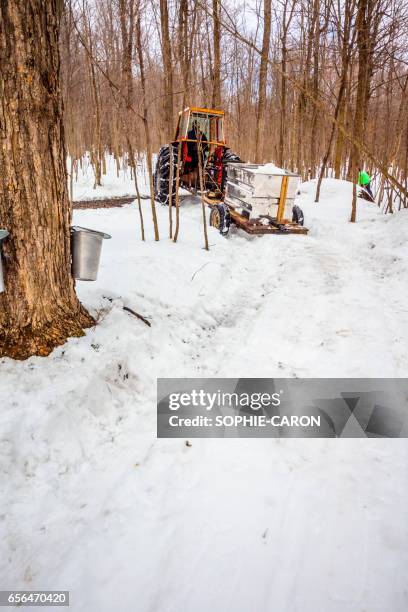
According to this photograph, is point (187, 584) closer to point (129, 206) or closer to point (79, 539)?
point (79, 539)

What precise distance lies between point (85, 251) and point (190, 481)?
2.02 meters

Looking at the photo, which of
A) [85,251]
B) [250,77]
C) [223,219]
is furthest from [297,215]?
[250,77]

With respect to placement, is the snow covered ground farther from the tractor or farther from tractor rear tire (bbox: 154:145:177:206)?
tractor rear tire (bbox: 154:145:177:206)

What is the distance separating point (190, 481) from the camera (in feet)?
6.76

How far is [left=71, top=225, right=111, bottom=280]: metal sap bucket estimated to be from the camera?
119 inches

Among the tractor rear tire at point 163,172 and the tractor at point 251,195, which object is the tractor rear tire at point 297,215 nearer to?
the tractor at point 251,195

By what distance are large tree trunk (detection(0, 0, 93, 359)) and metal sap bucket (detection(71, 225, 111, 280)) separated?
0.10 meters

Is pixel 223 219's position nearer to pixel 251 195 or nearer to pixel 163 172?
pixel 251 195

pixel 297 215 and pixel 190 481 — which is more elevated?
pixel 297 215

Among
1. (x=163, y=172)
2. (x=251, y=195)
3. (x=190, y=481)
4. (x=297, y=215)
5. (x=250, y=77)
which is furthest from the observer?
(x=250, y=77)

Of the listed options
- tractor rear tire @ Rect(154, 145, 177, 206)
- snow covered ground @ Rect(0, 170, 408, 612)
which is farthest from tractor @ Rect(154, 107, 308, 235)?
snow covered ground @ Rect(0, 170, 408, 612)

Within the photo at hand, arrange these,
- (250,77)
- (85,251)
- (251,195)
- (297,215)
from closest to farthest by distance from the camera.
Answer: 1. (85,251)
2. (251,195)
3. (297,215)
4. (250,77)

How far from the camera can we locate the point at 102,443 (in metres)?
2.36

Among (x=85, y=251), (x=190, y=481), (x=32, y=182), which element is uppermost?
(x=32, y=182)
